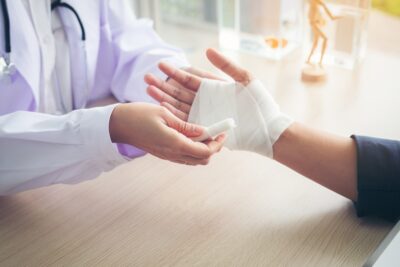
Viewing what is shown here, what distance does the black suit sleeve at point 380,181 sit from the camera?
658 millimetres

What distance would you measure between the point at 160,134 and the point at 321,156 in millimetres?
255

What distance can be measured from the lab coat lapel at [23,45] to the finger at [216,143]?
315 millimetres

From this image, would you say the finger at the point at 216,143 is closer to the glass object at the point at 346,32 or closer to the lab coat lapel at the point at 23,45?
the lab coat lapel at the point at 23,45

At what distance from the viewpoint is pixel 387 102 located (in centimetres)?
95

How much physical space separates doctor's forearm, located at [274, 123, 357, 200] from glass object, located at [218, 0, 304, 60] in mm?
420

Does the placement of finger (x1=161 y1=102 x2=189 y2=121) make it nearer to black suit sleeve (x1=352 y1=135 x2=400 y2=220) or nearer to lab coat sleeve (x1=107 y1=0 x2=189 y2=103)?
lab coat sleeve (x1=107 y1=0 x2=189 y2=103)

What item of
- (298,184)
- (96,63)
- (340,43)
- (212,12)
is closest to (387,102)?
(340,43)

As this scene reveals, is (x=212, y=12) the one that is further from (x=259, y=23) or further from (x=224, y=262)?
(x=224, y=262)

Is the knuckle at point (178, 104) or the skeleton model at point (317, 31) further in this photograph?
the skeleton model at point (317, 31)

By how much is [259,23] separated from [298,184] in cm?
54

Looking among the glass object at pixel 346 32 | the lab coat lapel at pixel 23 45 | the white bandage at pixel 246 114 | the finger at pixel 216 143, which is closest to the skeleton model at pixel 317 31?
the glass object at pixel 346 32

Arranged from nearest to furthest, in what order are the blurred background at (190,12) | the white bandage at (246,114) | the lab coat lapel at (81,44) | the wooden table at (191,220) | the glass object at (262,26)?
the wooden table at (191,220), the white bandage at (246,114), the lab coat lapel at (81,44), the glass object at (262,26), the blurred background at (190,12)

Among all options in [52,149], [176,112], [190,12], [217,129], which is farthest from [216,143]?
[190,12]

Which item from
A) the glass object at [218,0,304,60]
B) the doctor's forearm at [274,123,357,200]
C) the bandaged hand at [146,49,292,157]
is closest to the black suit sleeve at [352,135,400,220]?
the doctor's forearm at [274,123,357,200]
